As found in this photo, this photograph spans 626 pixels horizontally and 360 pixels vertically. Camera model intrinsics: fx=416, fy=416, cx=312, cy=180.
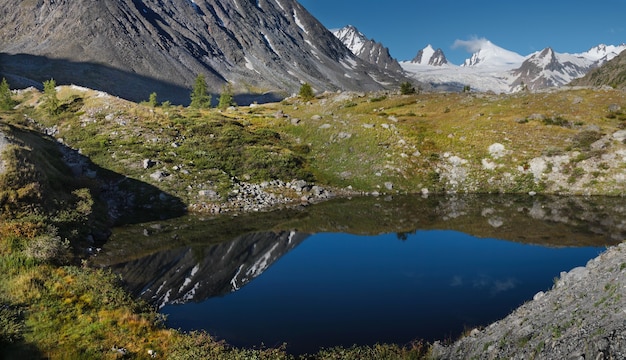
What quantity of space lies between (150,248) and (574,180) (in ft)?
156

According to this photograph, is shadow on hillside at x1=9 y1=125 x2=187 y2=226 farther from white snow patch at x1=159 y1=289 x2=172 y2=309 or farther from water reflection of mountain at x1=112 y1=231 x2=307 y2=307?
white snow patch at x1=159 y1=289 x2=172 y2=309

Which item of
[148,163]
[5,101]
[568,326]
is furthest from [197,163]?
[568,326]

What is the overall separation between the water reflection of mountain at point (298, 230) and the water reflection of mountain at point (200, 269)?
5 centimetres

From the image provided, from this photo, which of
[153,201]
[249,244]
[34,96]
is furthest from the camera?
[34,96]

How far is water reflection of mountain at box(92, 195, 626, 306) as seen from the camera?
25109 mm

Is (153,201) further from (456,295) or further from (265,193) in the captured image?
(456,295)

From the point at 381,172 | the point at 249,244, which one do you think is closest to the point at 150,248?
the point at 249,244

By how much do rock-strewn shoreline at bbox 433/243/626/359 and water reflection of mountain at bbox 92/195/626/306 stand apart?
13478mm

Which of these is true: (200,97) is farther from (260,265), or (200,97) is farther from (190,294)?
(190,294)

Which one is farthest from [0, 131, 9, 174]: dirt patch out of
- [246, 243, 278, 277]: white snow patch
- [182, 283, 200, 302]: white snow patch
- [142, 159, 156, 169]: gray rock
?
[246, 243, 278, 277]: white snow patch

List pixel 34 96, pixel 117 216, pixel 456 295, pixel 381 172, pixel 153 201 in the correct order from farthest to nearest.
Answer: pixel 34 96 → pixel 381 172 → pixel 153 201 → pixel 117 216 → pixel 456 295

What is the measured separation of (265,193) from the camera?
4659 cm

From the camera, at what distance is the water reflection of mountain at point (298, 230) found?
25.1 metres

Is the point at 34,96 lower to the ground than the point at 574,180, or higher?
lower
